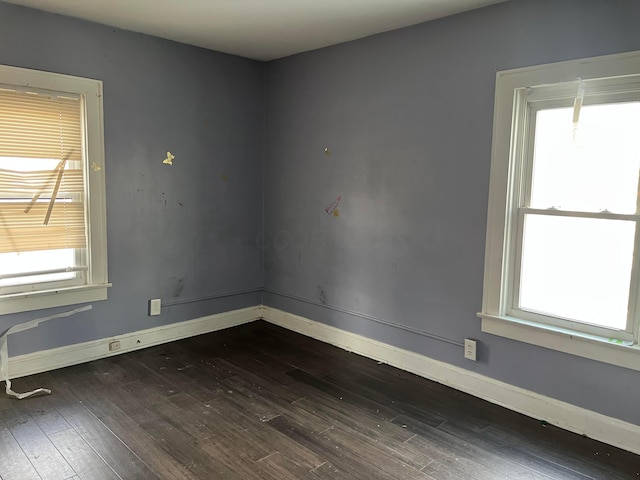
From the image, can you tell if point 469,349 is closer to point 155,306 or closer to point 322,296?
point 322,296

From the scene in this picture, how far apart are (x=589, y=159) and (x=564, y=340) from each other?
990mm

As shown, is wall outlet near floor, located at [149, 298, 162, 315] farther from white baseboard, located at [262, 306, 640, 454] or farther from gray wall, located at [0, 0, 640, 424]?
white baseboard, located at [262, 306, 640, 454]

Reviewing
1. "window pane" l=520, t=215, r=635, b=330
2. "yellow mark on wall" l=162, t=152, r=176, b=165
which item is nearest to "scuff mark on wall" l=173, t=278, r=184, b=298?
"yellow mark on wall" l=162, t=152, r=176, b=165

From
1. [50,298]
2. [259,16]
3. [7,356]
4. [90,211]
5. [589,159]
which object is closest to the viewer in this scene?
[589,159]

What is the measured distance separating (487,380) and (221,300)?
2315mm

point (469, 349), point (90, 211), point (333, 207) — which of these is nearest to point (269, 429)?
point (469, 349)

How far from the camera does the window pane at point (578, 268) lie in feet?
8.19

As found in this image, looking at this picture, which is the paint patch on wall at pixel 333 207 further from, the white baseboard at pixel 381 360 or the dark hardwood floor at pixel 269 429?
the dark hardwood floor at pixel 269 429

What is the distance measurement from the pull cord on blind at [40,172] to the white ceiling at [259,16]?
615 mm

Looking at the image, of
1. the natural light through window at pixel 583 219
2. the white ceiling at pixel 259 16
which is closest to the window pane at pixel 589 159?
the natural light through window at pixel 583 219

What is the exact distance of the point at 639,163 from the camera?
94.7 inches

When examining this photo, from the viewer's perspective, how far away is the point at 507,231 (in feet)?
9.33

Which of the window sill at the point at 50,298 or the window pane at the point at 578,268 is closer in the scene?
the window pane at the point at 578,268

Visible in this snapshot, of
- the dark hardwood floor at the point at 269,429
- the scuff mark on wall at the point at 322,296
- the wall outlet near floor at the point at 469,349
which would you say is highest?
the scuff mark on wall at the point at 322,296
